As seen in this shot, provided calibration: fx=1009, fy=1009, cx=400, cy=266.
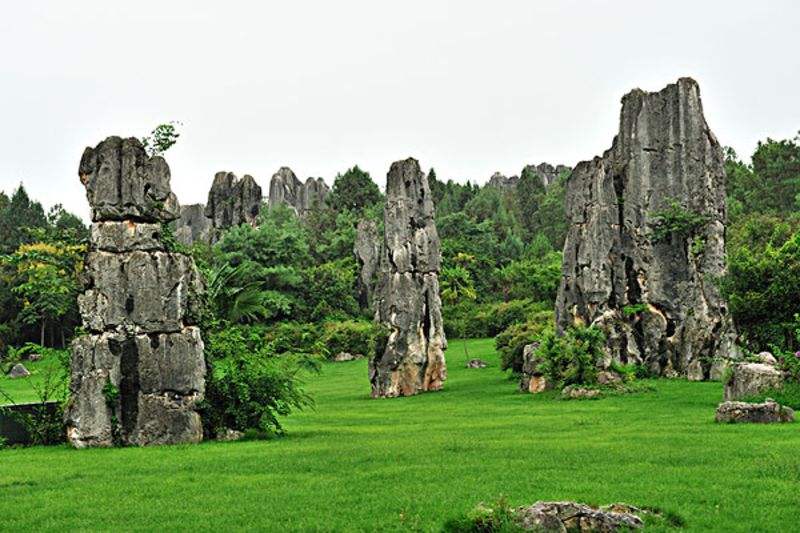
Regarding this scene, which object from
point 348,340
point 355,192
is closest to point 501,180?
point 355,192

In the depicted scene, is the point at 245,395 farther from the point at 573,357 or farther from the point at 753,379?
the point at 573,357

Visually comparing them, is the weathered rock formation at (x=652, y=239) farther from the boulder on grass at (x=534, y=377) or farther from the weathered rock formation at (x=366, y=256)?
the weathered rock formation at (x=366, y=256)

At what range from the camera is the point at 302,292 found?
234 ft

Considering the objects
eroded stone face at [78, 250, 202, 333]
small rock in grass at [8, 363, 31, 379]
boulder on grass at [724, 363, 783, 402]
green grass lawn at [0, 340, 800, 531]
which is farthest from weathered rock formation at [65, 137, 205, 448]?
small rock in grass at [8, 363, 31, 379]

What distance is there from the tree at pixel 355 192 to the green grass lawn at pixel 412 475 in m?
73.4

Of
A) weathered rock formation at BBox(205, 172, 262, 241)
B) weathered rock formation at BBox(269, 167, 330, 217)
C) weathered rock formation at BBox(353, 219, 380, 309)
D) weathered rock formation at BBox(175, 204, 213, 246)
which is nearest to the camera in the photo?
weathered rock formation at BBox(353, 219, 380, 309)

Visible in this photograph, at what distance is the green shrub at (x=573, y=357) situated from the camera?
34656mm

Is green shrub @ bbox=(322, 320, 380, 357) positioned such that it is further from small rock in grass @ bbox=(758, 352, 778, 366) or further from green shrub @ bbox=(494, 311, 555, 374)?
small rock in grass @ bbox=(758, 352, 778, 366)

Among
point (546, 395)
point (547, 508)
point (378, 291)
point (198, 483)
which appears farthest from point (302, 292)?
point (547, 508)

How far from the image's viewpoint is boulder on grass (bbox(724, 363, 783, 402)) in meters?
26.1

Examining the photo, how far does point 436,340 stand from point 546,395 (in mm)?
10100

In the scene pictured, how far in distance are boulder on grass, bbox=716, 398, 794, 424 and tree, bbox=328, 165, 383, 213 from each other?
77.1 m

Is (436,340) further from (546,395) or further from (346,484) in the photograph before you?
(346,484)

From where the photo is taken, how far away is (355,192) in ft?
327
